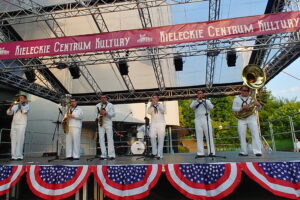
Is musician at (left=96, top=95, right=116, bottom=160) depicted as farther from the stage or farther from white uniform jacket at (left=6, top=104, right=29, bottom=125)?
white uniform jacket at (left=6, top=104, right=29, bottom=125)

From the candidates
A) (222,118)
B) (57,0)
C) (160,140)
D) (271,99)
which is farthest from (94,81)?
(271,99)

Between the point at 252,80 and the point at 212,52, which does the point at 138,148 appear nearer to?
the point at 212,52

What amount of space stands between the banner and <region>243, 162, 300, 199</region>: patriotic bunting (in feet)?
11.4

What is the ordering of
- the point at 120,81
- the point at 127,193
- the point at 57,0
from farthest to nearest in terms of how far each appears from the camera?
the point at 120,81 → the point at 57,0 → the point at 127,193

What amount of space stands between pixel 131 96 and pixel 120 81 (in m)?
0.91

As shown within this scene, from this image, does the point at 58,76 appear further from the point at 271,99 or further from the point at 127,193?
the point at 271,99

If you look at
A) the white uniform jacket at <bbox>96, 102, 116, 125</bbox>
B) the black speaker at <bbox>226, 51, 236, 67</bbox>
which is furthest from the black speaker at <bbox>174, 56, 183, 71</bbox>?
the white uniform jacket at <bbox>96, 102, 116, 125</bbox>

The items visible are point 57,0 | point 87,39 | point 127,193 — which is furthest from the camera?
point 57,0

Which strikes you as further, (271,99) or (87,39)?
(271,99)

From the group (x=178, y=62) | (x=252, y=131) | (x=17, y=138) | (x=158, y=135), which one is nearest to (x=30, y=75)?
(x=17, y=138)

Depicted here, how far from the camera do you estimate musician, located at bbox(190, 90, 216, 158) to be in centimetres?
505

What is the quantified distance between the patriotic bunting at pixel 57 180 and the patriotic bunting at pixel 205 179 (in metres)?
1.41

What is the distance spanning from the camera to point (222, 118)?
3020 centimetres

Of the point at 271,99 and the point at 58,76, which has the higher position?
the point at 271,99
